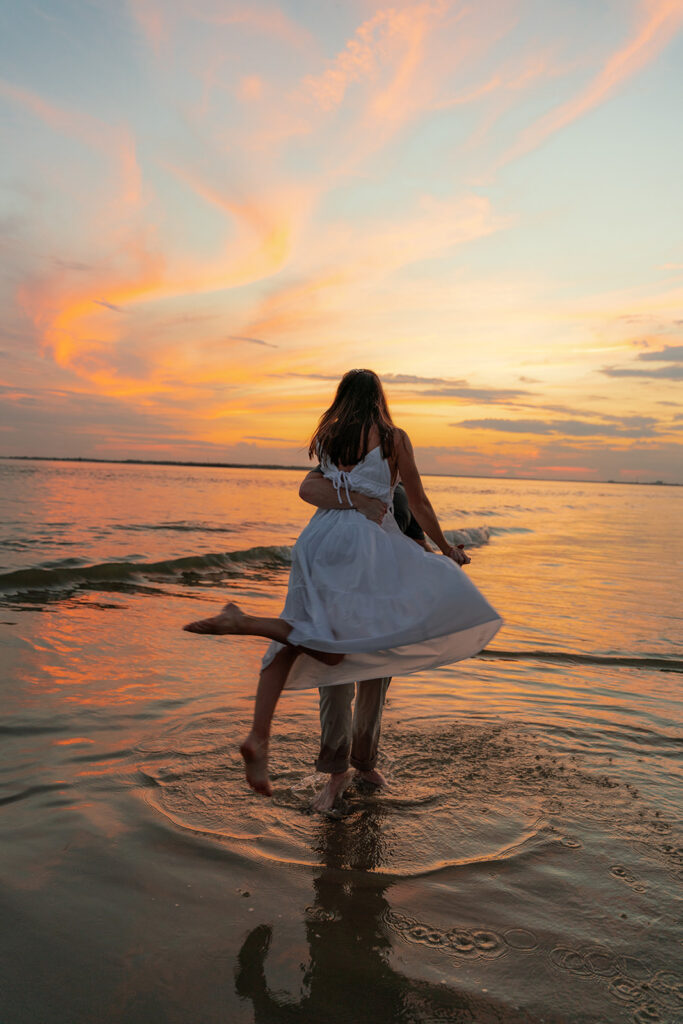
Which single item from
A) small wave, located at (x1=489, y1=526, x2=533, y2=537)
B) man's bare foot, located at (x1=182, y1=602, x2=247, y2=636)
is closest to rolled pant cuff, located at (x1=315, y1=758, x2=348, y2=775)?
man's bare foot, located at (x1=182, y1=602, x2=247, y2=636)

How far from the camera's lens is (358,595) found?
3.28 m

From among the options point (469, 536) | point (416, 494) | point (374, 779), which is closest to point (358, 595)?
point (416, 494)

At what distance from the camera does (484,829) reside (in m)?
3.33

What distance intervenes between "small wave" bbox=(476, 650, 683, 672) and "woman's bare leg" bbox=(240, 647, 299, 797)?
413 centimetres

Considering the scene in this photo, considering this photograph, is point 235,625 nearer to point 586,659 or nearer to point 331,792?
point 331,792

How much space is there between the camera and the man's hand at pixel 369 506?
347 cm

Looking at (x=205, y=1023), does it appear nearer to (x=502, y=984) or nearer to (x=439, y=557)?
(x=502, y=984)

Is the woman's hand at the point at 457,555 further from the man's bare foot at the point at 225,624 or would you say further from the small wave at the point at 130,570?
the small wave at the point at 130,570

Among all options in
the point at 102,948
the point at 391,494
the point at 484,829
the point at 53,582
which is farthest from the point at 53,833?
the point at 53,582

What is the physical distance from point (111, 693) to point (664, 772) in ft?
12.8

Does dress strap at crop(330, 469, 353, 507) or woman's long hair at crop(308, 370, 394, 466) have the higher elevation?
woman's long hair at crop(308, 370, 394, 466)

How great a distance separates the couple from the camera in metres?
3.22

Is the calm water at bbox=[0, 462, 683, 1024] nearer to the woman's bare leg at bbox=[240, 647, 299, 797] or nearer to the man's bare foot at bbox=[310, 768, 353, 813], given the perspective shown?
the man's bare foot at bbox=[310, 768, 353, 813]

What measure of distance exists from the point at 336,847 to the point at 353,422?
2022 millimetres
